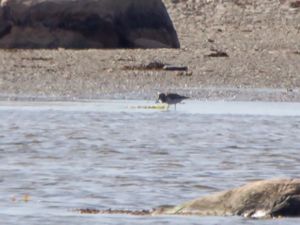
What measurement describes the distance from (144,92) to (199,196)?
7732mm

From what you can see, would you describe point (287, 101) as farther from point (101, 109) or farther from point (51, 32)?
point (51, 32)

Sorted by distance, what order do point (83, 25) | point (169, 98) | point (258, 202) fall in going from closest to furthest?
point (258, 202) → point (169, 98) → point (83, 25)

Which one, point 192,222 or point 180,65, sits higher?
point 192,222

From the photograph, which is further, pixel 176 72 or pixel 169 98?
pixel 176 72

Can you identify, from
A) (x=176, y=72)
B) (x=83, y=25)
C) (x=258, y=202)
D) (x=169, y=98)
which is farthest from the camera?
(x=83, y=25)

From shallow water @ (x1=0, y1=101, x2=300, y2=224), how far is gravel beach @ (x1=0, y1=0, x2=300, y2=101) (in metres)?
0.78

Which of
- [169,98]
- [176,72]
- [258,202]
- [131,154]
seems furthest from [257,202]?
[176,72]

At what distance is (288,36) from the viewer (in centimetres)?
2095

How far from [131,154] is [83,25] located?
9042 millimetres

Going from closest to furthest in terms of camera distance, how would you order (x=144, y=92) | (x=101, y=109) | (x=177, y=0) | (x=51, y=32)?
(x=101, y=109) → (x=144, y=92) → (x=51, y=32) → (x=177, y=0)

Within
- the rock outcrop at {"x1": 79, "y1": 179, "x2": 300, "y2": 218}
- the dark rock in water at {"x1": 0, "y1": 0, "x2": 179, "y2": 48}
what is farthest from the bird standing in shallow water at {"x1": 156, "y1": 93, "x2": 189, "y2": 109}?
the rock outcrop at {"x1": 79, "y1": 179, "x2": 300, "y2": 218}

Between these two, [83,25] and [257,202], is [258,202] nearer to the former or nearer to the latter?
[257,202]

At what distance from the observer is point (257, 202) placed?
7.45m

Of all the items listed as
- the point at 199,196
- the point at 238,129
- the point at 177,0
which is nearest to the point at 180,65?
the point at 238,129
